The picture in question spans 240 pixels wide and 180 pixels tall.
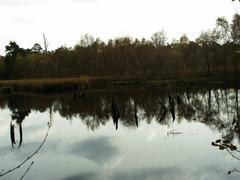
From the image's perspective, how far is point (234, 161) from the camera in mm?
20766

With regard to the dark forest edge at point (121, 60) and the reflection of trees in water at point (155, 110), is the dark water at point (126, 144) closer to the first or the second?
the reflection of trees in water at point (155, 110)

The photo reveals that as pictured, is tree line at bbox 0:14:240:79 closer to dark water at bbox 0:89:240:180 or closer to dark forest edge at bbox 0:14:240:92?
dark forest edge at bbox 0:14:240:92

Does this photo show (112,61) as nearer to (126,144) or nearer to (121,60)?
(121,60)

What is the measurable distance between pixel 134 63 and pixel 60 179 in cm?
9906

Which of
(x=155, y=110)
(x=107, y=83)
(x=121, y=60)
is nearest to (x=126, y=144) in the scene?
(x=155, y=110)

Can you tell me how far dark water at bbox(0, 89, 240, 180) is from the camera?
20078mm

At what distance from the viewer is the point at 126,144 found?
2738 centimetres

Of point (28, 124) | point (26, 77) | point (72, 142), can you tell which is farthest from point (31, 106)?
point (26, 77)

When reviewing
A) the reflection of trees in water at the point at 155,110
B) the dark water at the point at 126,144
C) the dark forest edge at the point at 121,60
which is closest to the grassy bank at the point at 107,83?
the dark forest edge at the point at 121,60

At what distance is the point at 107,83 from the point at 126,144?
2402 inches

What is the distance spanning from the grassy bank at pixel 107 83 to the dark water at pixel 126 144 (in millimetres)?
30492

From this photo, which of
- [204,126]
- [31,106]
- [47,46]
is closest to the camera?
[204,126]

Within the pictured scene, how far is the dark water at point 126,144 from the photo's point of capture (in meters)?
20.1

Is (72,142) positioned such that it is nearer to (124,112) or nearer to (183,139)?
(183,139)
